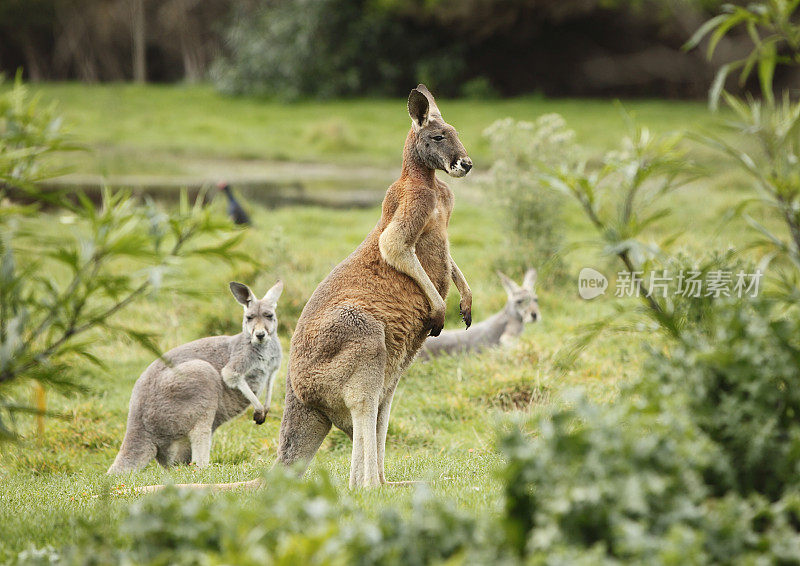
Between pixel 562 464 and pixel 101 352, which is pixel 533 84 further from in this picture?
pixel 562 464

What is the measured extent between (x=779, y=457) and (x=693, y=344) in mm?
474

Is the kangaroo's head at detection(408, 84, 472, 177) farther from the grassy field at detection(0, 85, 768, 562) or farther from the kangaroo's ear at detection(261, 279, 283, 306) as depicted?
the kangaroo's ear at detection(261, 279, 283, 306)

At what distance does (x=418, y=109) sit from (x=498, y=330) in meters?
3.70

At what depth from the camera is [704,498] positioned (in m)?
2.99

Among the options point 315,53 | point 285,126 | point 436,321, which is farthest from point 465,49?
point 436,321

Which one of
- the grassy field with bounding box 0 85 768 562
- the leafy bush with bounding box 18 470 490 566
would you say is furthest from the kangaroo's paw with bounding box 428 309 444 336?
the leafy bush with bounding box 18 470 490 566

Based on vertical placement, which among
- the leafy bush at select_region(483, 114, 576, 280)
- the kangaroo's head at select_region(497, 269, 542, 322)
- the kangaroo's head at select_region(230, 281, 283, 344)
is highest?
the leafy bush at select_region(483, 114, 576, 280)

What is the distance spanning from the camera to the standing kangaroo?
Answer: 15.1ft

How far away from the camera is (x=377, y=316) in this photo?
4676 mm

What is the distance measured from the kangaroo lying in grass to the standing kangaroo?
2976 millimetres

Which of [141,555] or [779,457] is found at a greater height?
[779,457]

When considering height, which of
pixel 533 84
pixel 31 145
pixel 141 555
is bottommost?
pixel 141 555

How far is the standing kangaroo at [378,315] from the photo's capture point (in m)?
4.60

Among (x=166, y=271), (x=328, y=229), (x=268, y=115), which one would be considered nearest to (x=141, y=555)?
(x=166, y=271)
